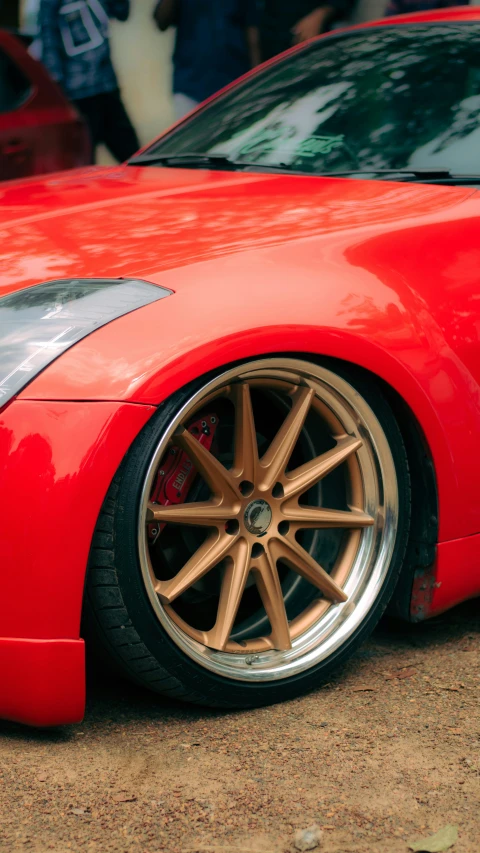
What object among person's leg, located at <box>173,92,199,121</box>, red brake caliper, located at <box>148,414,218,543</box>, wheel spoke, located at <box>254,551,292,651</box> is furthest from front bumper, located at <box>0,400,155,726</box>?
person's leg, located at <box>173,92,199,121</box>

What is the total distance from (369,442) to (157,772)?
2.96 ft

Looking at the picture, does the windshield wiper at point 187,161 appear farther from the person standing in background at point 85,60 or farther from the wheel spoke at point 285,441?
the person standing in background at point 85,60

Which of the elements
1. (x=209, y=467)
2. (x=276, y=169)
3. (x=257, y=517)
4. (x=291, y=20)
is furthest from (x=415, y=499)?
(x=291, y=20)

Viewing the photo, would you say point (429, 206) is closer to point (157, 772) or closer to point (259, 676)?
point (259, 676)

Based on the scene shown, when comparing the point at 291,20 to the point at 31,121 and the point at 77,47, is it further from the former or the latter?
the point at 31,121

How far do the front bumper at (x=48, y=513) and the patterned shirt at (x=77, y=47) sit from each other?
574 cm

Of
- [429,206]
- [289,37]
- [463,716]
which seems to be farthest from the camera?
[289,37]

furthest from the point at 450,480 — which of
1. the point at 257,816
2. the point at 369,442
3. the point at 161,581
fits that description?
the point at 257,816

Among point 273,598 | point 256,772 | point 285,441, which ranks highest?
point 285,441

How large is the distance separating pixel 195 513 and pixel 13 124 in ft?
13.9

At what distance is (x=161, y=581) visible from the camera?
240cm

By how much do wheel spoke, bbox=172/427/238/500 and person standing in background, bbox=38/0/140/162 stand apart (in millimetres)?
5366

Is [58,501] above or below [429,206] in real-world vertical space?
below

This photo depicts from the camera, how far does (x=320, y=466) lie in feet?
8.49
